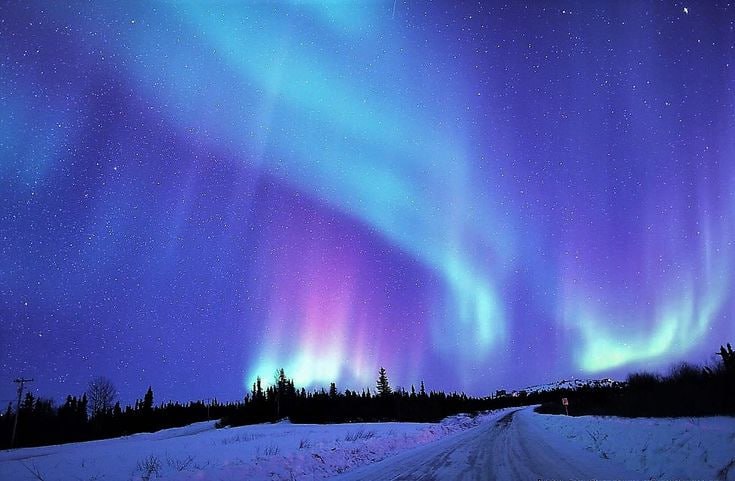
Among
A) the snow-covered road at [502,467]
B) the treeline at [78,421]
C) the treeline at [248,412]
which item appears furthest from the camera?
the treeline at [78,421]

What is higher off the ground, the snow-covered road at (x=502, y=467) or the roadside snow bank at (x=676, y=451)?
the roadside snow bank at (x=676, y=451)

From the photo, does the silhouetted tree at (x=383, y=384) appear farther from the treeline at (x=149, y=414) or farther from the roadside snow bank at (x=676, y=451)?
the roadside snow bank at (x=676, y=451)

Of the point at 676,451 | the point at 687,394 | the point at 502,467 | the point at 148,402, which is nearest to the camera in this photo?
the point at 676,451

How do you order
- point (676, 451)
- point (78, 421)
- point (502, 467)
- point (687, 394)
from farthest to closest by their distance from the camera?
point (78, 421) → point (687, 394) → point (502, 467) → point (676, 451)

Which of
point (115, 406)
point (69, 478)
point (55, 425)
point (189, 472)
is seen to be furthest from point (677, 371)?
point (115, 406)

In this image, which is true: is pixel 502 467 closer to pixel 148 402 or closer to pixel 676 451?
pixel 676 451

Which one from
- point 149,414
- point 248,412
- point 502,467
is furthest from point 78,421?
point 502,467

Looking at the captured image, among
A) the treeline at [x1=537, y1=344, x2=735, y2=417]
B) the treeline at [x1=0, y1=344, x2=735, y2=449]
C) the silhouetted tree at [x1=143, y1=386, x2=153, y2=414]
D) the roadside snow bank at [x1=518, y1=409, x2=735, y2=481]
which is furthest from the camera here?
the silhouetted tree at [x1=143, y1=386, x2=153, y2=414]

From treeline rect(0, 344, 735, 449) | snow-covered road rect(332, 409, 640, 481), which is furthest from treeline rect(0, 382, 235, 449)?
snow-covered road rect(332, 409, 640, 481)

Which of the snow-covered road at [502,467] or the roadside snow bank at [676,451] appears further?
the snow-covered road at [502,467]

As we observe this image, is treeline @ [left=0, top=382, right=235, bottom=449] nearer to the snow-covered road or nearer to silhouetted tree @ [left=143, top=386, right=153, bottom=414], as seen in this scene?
silhouetted tree @ [left=143, top=386, right=153, bottom=414]

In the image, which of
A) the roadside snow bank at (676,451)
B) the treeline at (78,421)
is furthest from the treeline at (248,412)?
the roadside snow bank at (676,451)

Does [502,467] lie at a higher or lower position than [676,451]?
lower

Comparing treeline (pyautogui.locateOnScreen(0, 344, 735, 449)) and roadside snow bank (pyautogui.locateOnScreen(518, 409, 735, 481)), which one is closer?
roadside snow bank (pyautogui.locateOnScreen(518, 409, 735, 481))
